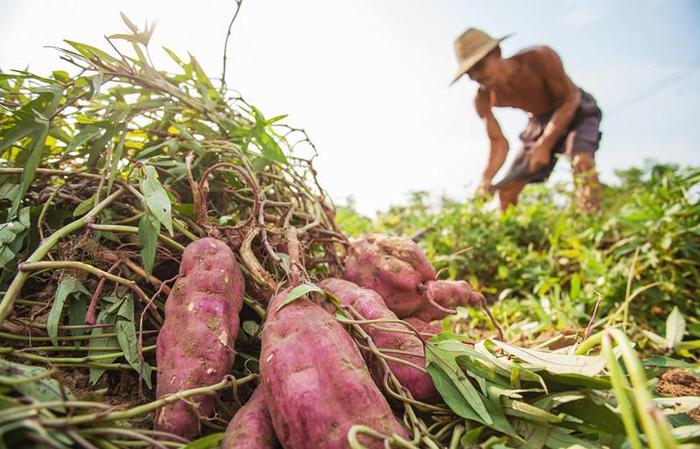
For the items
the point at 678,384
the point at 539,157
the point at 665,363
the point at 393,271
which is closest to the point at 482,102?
the point at 539,157

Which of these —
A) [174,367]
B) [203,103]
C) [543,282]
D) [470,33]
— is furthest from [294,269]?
[470,33]

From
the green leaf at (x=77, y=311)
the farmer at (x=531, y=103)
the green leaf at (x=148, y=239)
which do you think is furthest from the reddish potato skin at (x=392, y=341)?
the farmer at (x=531, y=103)

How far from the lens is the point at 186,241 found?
0.81 metres

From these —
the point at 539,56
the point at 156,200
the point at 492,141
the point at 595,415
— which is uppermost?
the point at 539,56

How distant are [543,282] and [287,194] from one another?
4.24ft

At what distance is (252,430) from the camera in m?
0.51

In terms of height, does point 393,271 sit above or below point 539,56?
below

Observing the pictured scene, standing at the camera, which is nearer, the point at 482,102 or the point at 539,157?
the point at 539,157

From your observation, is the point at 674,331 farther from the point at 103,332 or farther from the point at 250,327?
the point at 103,332

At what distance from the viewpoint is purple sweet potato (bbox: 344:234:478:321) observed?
3.03 ft

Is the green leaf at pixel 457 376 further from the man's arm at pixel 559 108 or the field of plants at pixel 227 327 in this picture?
the man's arm at pixel 559 108

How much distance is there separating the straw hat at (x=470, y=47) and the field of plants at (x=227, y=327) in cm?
333

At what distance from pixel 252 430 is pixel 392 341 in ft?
0.94

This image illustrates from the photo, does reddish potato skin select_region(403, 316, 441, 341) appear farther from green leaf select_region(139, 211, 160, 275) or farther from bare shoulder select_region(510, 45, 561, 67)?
bare shoulder select_region(510, 45, 561, 67)
